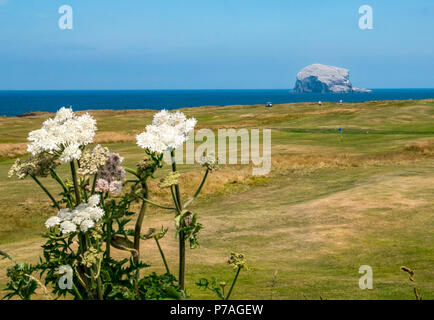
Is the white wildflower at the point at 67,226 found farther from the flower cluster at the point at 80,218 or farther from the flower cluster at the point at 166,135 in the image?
the flower cluster at the point at 166,135

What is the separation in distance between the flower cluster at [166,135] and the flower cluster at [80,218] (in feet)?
1.65

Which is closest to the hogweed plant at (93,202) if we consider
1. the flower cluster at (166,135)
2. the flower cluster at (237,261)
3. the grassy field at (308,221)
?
the flower cluster at (166,135)

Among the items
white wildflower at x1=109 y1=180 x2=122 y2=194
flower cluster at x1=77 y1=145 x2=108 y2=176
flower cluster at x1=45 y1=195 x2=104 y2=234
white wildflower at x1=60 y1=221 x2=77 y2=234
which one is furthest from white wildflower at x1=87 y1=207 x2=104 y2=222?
white wildflower at x1=109 y1=180 x2=122 y2=194

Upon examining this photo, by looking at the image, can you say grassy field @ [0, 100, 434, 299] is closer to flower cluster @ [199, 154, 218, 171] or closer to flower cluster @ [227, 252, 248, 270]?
flower cluster @ [227, 252, 248, 270]

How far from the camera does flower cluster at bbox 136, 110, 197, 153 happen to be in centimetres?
340

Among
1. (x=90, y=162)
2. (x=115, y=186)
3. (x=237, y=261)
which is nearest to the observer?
(x=90, y=162)

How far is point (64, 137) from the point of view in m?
3.37

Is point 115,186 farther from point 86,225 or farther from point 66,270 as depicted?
point 66,270

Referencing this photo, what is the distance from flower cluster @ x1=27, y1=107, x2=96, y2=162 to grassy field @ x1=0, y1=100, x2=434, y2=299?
181 cm

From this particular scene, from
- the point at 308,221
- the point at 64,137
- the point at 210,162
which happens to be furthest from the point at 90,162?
the point at 308,221

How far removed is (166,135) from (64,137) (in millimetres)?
685

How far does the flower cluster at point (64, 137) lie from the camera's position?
10.9ft
